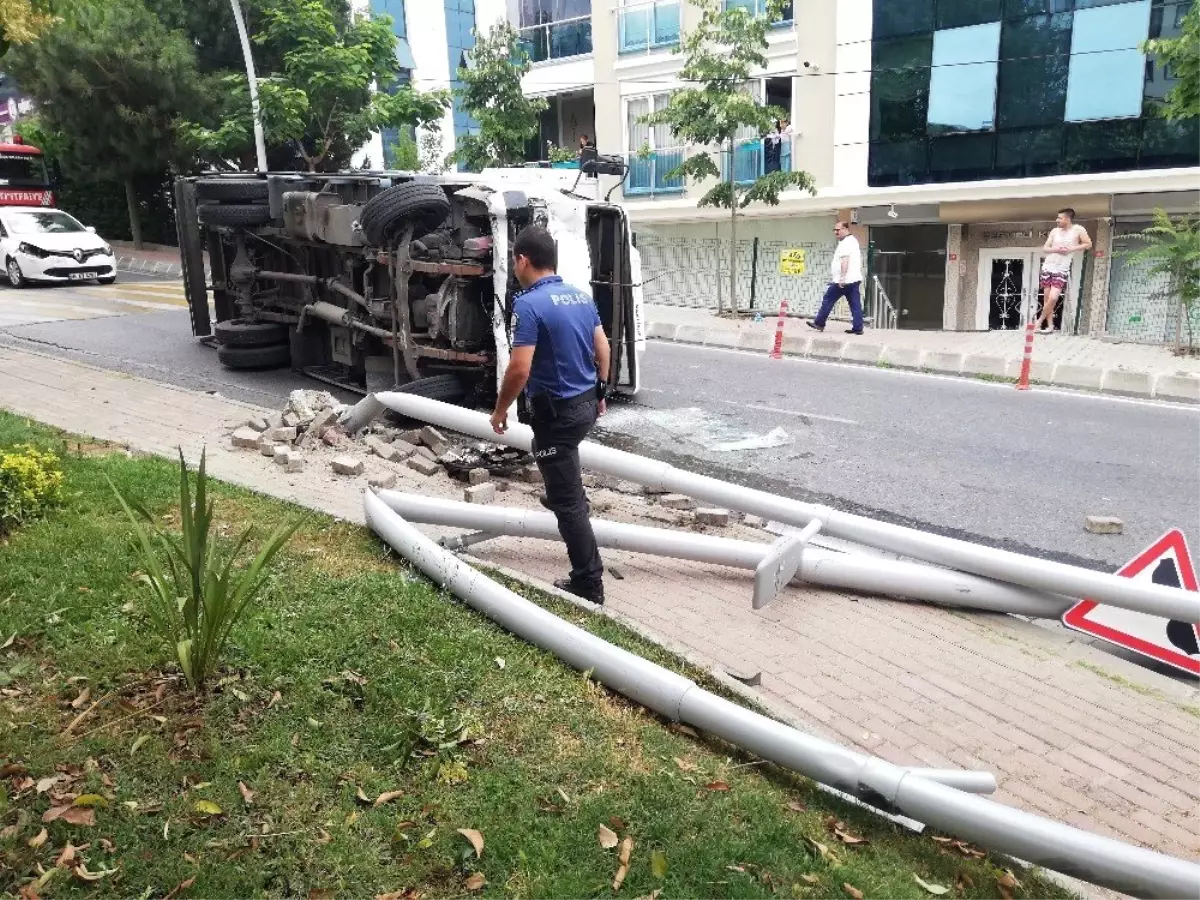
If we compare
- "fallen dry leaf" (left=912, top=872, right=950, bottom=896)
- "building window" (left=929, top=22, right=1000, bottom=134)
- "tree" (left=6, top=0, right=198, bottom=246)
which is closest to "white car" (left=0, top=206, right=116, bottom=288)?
"tree" (left=6, top=0, right=198, bottom=246)

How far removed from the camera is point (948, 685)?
15.2 feet

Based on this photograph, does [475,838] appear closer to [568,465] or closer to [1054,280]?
[568,465]

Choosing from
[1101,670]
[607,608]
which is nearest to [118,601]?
[607,608]

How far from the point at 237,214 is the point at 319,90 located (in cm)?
1290

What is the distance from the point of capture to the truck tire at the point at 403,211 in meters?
8.18

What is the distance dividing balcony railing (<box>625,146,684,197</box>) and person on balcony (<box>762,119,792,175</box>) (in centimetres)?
218

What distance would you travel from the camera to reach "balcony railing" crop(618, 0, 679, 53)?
2242 centimetres

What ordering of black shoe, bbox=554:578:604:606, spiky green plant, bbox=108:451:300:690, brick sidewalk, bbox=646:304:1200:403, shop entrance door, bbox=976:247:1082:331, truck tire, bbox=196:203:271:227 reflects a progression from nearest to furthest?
spiky green plant, bbox=108:451:300:690 → black shoe, bbox=554:578:604:606 → truck tire, bbox=196:203:271:227 → brick sidewalk, bbox=646:304:1200:403 → shop entrance door, bbox=976:247:1082:331

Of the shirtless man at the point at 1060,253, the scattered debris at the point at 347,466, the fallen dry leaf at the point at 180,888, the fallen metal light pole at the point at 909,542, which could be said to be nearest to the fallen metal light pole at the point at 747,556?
the fallen metal light pole at the point at 909,542

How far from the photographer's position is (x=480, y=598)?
4574mm

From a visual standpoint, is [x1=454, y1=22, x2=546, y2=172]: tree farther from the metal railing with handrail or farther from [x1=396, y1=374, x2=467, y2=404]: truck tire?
[x1=396, y1=374, x2=467, y2=404]: truck tire

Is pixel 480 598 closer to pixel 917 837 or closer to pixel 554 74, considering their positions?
pixel 917 837

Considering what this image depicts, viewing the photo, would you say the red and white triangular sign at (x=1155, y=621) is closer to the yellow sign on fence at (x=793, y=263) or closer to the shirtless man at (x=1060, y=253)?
the shirtless man at (x=1060, y=253)

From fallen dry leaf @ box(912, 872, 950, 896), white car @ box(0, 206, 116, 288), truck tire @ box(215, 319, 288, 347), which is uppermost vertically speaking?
white car @ box(0, 206, 116, 288)
